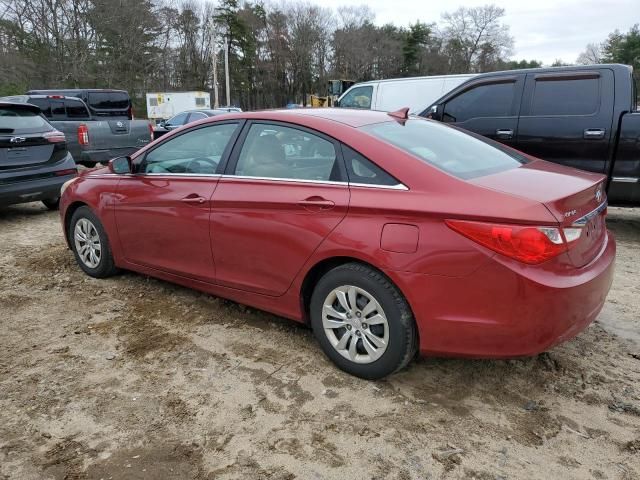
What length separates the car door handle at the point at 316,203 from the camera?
2.88 m

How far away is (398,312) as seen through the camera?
267 centimetres

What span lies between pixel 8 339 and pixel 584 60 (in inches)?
3238

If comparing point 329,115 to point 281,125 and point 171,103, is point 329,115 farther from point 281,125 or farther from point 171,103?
point 171,103

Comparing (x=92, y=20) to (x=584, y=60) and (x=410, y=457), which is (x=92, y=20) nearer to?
(x=410, y=457)

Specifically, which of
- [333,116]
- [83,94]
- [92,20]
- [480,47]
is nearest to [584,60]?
[480,47]

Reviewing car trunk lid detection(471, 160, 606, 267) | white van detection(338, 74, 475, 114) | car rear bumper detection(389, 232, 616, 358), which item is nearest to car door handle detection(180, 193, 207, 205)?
car rear bumper detection(389, 232, 616, 358)

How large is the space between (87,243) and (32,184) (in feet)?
9.58

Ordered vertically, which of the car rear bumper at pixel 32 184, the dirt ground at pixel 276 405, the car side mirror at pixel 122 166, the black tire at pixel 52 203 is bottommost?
the dirt ground at pixel 276 405

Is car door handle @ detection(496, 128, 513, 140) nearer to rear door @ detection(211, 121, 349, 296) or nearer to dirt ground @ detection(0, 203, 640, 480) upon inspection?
dirt ground @ detection(0, 203, 640, 480)

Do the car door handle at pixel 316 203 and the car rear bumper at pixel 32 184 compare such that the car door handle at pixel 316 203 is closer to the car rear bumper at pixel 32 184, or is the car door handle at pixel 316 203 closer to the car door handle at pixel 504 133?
the car door handle at pixel 504 133

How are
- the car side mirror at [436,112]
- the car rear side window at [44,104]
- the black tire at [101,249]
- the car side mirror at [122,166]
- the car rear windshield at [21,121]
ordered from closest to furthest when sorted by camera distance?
the car side mirror at [122,166], the black tire at [101,249], the car rear windshield at [21,121], the car side mirror at [436,112], the car rear side window at [44,104]

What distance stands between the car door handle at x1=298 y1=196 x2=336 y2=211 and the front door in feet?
2.69

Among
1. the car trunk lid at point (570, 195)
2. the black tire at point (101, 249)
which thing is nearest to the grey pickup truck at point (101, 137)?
the black tire at point (101, 249)

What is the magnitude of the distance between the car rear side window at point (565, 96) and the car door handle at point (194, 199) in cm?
449
